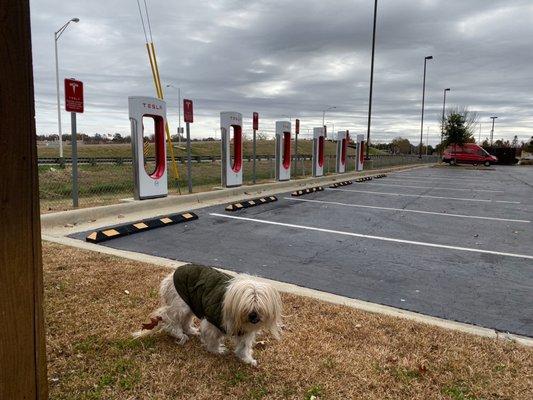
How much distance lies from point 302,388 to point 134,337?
1391 millimetres

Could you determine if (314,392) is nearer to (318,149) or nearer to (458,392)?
(458,392)

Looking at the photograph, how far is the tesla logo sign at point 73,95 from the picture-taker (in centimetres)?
792

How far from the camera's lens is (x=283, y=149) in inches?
638

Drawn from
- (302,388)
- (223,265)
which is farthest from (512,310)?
(223,265)

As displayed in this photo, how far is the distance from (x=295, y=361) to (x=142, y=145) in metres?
7.39

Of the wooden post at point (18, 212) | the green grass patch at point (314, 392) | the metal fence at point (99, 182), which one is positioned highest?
the wooden post at point (18, 212)

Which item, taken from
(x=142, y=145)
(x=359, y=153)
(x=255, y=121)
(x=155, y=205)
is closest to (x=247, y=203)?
(x=155, y=205)

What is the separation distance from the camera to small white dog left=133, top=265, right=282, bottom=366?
8.98 feet

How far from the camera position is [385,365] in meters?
3.12

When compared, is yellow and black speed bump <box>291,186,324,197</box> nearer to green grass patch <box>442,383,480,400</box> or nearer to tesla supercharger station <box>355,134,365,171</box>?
green grass patch <box>442,383,480,400</box>

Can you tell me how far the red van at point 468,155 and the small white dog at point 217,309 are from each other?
42610mm

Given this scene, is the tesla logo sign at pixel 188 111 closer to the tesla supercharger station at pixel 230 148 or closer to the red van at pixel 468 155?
the tesla supercharger station at pixel 230 148

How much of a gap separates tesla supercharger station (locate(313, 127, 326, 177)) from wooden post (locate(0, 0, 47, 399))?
17.7m

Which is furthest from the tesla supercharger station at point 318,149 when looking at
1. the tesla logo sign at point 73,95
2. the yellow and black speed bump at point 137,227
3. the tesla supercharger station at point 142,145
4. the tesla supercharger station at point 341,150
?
the tesla logo sign at point 73,95
